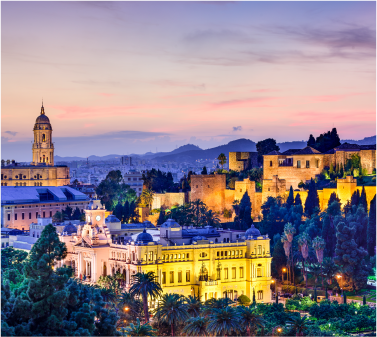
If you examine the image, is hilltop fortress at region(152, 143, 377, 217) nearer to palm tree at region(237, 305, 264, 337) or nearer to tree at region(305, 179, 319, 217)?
tree at region(305, 179, 319, 217)

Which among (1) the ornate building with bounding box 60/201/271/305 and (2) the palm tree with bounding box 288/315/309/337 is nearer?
(2) the palm tree with bounding box 288/315/309/337

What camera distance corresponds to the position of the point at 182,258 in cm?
6581

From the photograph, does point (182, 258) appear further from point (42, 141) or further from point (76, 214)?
point (42, 141)

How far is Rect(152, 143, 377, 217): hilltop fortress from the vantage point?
91125 millimetres

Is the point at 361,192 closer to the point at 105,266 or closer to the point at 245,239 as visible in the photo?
the point at 245,239

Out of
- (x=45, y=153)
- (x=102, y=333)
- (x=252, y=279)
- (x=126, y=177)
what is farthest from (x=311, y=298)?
(x=45, y=153)

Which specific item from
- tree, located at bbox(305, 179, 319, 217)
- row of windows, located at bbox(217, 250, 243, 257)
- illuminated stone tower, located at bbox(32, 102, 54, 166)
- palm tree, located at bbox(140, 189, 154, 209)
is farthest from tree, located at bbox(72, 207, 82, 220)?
row of windows, located at bbox(217, 250, 243, 257)

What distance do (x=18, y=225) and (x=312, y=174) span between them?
4545 cm

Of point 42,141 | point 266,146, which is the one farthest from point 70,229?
point 42,141

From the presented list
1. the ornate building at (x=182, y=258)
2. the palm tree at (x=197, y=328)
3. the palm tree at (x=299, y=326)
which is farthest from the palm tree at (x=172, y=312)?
the ornate building at (x=182, y=258)

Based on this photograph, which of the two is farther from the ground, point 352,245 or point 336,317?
point 352,245

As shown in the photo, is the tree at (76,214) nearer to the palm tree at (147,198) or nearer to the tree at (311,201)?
the palm tree at (147,198)

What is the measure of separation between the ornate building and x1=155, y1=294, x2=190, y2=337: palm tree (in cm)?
1270

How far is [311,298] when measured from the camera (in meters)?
65.9
